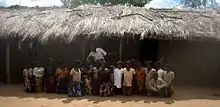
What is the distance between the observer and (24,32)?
11.5 metres

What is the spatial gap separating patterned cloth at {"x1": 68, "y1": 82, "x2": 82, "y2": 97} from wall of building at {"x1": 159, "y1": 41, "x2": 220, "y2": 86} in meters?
4.16

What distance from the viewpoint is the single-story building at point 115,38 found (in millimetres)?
11359

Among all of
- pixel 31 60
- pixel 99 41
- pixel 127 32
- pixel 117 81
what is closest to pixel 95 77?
pixel 117 81

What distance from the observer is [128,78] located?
984 cm

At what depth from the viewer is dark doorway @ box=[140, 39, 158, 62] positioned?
12.6 metres

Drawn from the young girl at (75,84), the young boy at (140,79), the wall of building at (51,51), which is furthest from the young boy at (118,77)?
the wall of building at (51,51)

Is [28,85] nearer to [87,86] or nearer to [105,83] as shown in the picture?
[87,86]

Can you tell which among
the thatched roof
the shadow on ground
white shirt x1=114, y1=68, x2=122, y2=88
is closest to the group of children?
white shirt x1=114, y1=68, x2=122, y2=88

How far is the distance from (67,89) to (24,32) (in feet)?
9.71

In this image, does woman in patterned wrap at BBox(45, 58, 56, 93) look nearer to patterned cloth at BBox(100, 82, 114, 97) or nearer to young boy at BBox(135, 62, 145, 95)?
patterned cloth at BBox(100, 82, 114, 97)

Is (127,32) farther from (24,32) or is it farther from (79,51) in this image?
(24,32)

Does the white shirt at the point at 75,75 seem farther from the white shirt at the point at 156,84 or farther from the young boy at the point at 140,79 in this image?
the white shirt at the point at 156,84

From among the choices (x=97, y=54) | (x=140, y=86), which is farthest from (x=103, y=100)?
(x=97, y=54)

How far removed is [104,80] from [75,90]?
97cm
